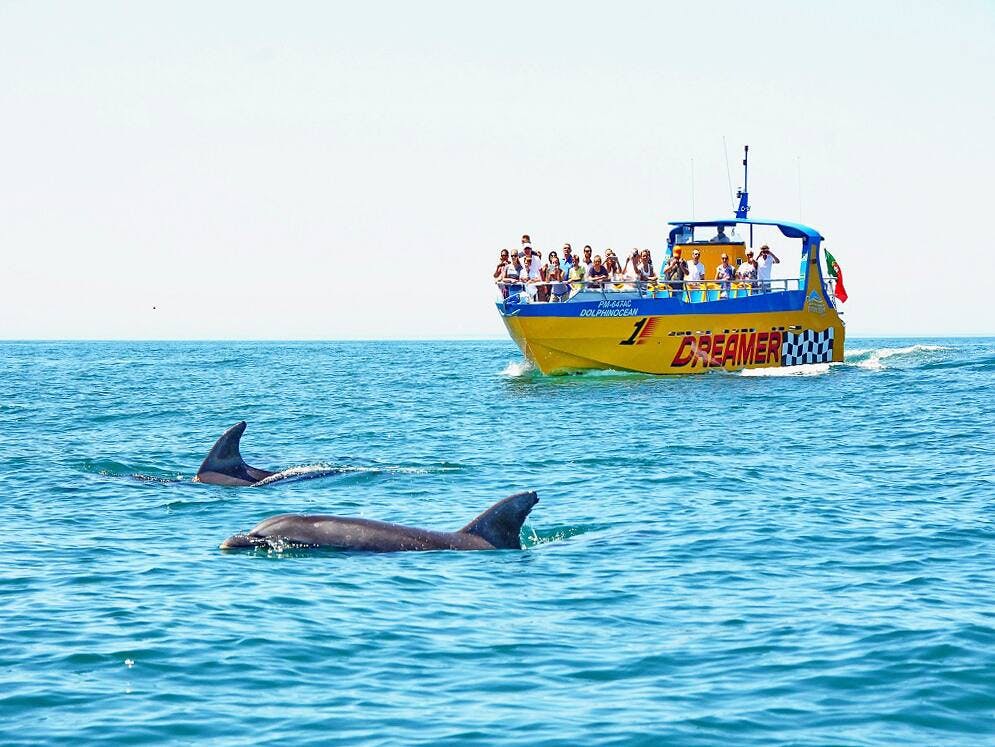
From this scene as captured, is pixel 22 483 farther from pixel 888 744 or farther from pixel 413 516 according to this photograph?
pixel 888 744

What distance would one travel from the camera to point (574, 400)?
34062mm

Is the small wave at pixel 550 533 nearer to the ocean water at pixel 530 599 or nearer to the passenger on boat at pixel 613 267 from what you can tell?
the ocean water at pixel 530 599

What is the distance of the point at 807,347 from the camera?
43812mm

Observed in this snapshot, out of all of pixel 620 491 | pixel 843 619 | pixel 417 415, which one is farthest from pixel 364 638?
pixel 417 415

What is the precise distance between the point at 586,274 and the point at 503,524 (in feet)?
85.5

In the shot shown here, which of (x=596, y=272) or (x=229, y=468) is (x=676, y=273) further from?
(x=229, y=468)

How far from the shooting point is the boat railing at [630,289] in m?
39.0

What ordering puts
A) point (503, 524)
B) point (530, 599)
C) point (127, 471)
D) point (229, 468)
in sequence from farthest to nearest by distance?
point (127, 471), point (229, 468), point (503, 524), point (530, 599)

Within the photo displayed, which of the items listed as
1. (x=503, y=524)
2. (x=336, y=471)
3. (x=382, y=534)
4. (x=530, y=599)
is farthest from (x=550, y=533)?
(x=336, y=471)

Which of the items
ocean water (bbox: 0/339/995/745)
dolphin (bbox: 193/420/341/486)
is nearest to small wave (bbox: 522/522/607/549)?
ocean water (bbox: 0/339/995/745)

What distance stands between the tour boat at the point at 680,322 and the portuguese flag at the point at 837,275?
155mm

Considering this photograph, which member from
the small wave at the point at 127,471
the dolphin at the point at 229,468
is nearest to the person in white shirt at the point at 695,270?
the small wave at the point at 127,471

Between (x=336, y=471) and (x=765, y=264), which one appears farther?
(x=765, y=264)

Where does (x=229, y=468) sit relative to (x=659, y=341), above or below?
below
